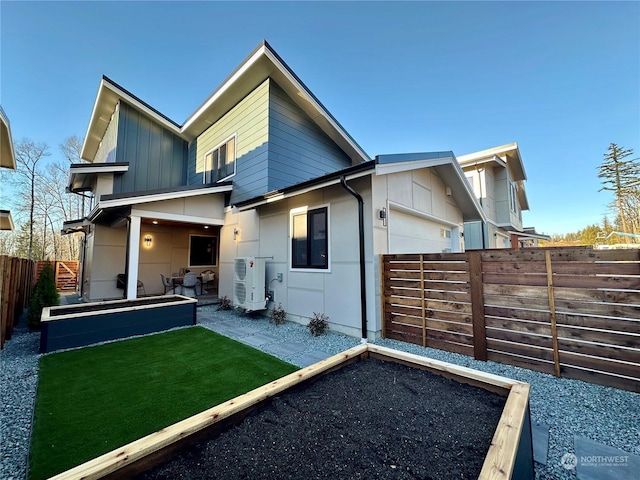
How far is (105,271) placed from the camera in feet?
30.5

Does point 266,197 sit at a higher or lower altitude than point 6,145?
lower

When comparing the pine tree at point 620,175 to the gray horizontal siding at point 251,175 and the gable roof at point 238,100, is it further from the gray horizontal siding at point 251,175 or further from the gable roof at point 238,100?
the gray horizontal siding at point 251,175

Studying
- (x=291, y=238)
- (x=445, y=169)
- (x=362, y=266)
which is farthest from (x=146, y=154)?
(x=445, y=169)

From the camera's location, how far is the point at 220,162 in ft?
31.2

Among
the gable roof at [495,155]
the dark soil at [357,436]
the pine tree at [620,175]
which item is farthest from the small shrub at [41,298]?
the pine tree at [620,175]

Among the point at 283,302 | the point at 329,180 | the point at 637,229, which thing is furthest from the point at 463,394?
the point at 637,229

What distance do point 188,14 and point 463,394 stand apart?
10.9m

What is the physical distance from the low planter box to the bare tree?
16318 mm

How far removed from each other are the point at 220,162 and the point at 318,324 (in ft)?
23.6

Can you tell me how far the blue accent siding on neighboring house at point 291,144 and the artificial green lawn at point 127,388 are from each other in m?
4.87

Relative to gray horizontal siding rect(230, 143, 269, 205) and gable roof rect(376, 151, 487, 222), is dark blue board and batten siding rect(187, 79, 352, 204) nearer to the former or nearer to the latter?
gray horizontal siding rect(230, 143, 269, 205)

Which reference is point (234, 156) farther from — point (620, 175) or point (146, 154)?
point (620, 175)

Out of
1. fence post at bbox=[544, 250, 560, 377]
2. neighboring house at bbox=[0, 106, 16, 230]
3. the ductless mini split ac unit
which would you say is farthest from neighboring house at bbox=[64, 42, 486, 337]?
fence post at bbox=[544, 250, 560, 377]

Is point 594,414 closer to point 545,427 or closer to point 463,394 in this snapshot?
point 545,427
